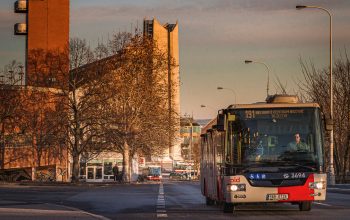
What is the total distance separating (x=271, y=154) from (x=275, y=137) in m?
0.49

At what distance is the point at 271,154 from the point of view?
20.8 metres

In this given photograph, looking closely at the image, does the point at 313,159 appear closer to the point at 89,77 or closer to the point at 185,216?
the point at 185,216

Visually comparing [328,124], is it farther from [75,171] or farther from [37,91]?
[37,91]

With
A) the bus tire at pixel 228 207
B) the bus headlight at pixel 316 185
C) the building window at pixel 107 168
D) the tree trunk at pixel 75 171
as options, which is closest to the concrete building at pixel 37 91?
the tree trunk at pixel 75 171

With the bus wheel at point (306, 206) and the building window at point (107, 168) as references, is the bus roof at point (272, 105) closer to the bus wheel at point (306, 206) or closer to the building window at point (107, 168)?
the bus wheel at point (306, 206)

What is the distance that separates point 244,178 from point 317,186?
1767 mm

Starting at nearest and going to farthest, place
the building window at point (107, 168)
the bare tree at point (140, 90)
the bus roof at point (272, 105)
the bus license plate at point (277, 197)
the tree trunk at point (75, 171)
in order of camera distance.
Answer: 1. the bus license plate at point (277, 197)
2. the bus roof at point (272, 105)
3. the tree trunk at point (75, 171)
4. the bare tree at point (140, 90)
5. the building window at point (107, 168)

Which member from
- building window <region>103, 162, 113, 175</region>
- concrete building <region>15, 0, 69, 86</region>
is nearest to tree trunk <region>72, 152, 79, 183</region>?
concrete building <region>15, 0, 69, 86</region>

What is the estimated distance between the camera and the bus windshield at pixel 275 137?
822 inches

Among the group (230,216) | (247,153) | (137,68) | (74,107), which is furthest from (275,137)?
(137,68)

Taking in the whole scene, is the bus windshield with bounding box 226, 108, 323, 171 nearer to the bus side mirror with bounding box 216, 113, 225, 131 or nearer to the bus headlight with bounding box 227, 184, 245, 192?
the bus side mirror with bounding box 216, 113, 225, 131

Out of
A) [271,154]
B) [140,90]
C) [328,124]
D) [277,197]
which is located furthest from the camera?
[140,90]

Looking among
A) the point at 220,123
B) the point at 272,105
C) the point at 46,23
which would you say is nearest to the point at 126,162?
the point at 46,23

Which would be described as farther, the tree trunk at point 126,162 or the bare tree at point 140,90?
the tree trunk at point 126,162
